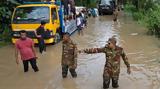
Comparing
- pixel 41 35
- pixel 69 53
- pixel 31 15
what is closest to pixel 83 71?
pixel 69 53

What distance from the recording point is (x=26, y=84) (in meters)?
11.4

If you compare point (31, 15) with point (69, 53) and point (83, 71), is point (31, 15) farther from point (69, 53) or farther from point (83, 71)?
point (69, 53)

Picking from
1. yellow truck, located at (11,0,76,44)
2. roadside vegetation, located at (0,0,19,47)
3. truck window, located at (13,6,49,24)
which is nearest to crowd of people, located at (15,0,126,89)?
yellow truck, located at (11,0,76,44)

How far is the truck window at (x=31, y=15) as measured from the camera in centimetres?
1836

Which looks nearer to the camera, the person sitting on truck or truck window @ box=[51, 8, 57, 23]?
the person sitting on truck

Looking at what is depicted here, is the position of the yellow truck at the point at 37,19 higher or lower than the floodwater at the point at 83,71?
higher

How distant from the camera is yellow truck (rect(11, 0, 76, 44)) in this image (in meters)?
18.1

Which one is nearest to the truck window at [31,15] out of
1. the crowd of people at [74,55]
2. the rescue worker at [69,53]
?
the crowd of people at [74,55]

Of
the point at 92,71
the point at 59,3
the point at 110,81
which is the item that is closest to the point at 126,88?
the point at 110,81

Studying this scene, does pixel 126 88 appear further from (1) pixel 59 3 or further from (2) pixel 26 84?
(1) pixel 59 3

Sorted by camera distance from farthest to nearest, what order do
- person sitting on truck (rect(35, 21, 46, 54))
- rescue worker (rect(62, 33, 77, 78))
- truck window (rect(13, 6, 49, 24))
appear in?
truck window (rect(13, 6, 49, 24)), person sitting on truck (rect(35, 21, 46, 54)), rescue worker (rect(62, 33, 77, 78))

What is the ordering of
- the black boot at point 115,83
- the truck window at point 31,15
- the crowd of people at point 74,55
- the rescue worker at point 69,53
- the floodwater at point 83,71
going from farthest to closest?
the truck window at point 31,15
the rescue worker at point 69,53
the floodwater at point 83,71
the black boot at point 115,83
the crowd of people at point 74,55

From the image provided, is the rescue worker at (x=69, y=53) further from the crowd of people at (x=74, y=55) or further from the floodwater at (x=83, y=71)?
the floodwater at (x=83, y=71)

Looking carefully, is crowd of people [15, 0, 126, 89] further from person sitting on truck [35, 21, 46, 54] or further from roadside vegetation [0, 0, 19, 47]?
roadside vegetation [0, 0, 19, 47]
